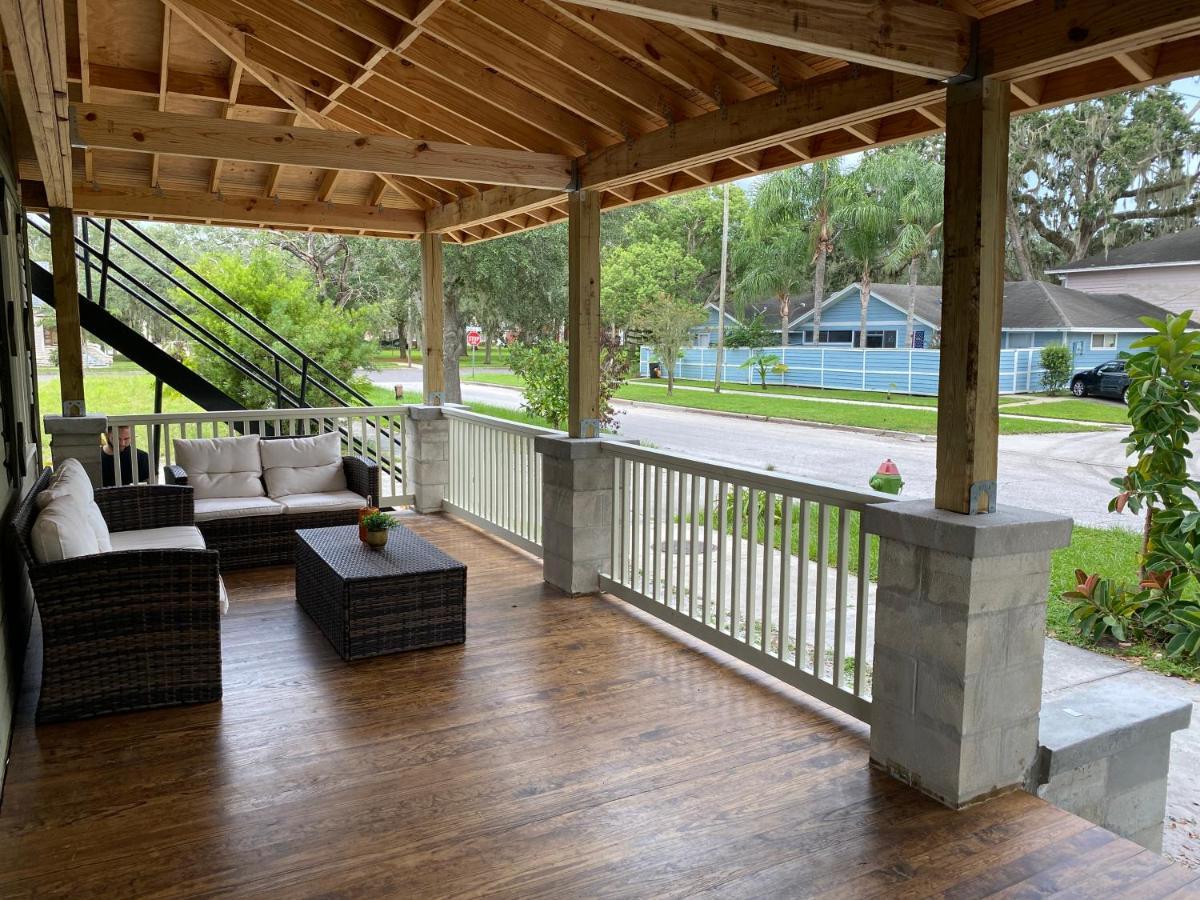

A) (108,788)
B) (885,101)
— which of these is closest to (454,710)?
(108,788)

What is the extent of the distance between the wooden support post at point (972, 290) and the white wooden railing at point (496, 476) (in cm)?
304

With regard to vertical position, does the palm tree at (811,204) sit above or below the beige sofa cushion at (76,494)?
above

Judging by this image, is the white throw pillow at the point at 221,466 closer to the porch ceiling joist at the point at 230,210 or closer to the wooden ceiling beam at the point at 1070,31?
the porch ceiling joist at the point at 230,210

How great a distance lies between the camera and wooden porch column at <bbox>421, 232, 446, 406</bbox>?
766 cm

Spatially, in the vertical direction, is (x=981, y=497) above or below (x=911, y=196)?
below

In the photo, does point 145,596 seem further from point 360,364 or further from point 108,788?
point 360,364

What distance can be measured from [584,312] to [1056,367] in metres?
9.92

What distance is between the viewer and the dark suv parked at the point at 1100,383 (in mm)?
12789

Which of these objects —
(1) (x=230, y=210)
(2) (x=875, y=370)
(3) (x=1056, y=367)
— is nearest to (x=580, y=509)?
(1) (x=230, y=210)

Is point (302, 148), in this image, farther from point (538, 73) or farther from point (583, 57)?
point (583, 57)

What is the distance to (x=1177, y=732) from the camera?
13.5 ft

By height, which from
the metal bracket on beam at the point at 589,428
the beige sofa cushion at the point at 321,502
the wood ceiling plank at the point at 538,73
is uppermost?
the wood ceiling plank at the point at 538,73

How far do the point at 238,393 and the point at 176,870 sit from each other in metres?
10.7

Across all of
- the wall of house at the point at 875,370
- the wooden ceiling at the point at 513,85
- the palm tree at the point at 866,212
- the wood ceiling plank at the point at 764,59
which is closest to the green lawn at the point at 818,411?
the wall of house at the point at 875,370
